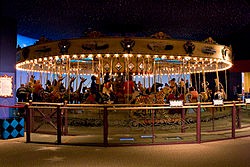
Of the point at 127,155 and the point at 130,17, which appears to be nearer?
the point at 127,155

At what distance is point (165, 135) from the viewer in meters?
8.55

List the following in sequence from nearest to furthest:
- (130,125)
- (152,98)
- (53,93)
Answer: (130,125), (152,98), (53,93)

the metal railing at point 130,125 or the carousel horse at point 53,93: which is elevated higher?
the carousel horse at point 53,93

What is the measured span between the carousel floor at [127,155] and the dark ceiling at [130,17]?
5195 mm

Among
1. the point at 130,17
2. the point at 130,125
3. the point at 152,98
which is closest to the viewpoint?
the point at 130,125

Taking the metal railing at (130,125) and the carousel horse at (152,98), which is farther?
the carousel horse at (152,98)

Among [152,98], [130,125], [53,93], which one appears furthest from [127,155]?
[53,93]

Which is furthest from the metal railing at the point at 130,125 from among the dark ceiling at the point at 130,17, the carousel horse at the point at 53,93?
the dark ceiling at the point at 130,17

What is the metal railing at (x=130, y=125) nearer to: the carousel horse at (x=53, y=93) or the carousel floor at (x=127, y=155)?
the carousel floor at (x=127, y=155)

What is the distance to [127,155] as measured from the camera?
20.1 feet

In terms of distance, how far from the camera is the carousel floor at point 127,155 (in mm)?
5473

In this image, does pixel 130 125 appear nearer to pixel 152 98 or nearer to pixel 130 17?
pixel 152 98

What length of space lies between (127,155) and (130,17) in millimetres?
7499

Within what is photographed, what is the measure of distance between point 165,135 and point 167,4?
15.3ft
